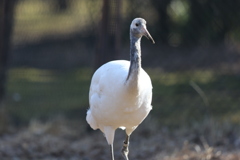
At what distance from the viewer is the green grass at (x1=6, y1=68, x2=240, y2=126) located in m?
8.77

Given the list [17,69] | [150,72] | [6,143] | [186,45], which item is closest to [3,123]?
[6,143]

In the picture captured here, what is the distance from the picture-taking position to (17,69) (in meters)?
9.23

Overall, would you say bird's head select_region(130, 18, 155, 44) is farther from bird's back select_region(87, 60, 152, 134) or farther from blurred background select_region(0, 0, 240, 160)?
blurred background select_region(0, 0, 240, 160)

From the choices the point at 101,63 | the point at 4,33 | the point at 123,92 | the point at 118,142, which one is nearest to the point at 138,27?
the point at 123,92

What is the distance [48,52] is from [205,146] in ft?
11.3

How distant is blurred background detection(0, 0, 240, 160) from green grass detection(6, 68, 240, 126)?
2 centimetres

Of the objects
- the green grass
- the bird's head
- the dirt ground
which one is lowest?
the dirt ground

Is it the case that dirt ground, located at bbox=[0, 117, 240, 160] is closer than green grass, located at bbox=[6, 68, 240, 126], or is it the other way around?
dirt ground, located at bbox=[0, 117, 240, 160]

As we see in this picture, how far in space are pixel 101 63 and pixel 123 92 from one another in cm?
262

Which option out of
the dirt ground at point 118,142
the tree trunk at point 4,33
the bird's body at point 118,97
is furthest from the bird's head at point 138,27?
the tree trunk at point 4,33

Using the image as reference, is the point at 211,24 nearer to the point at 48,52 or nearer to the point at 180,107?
the point at 180,107

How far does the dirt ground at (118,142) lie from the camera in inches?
284

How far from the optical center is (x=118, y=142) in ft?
25.9

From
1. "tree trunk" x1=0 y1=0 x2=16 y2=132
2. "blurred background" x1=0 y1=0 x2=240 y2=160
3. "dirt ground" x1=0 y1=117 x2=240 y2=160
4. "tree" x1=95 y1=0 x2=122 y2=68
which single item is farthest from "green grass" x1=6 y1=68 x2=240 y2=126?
"tree" x1=95 y1=0 x2=122 y2=68
